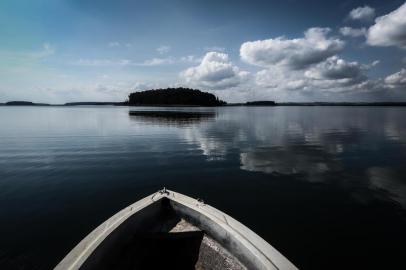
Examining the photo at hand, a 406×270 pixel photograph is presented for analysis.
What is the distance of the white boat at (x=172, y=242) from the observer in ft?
16.2

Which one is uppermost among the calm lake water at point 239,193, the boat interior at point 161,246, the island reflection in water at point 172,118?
the island reflection in water at point 172,118

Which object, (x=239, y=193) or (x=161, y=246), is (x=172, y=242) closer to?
(x=161, y=246)

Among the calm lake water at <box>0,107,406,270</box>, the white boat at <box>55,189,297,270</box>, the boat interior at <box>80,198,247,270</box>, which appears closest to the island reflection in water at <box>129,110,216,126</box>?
the calm lake water at <box>0,107,406,270</box>

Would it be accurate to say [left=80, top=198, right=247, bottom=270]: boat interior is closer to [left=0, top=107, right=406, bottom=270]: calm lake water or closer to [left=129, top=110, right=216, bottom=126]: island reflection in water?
[left=0, top=107, right=406, bottom=270]: calm lake water

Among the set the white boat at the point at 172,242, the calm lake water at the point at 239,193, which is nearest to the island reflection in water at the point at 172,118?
the calm lake water at the point at 239,193

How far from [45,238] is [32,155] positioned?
1405 centimetres

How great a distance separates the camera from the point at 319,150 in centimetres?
2177

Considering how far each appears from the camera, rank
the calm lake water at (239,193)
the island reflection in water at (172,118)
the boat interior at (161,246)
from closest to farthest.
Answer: the boat interior at (161,246) → the calm lake water at (239,193) → the island reflection in water at (172,118)

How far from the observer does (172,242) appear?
22.0 feet

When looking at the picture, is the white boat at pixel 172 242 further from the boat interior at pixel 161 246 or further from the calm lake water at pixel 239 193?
the calm lake water at pixel 239 193

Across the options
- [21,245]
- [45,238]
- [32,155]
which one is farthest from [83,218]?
[32,155]

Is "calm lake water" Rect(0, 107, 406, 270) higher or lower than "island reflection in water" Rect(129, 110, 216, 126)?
lower

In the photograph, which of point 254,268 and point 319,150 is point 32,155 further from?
point 319,150

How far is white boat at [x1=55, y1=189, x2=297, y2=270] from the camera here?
195 inches
